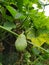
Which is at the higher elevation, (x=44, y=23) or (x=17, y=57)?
(x=44, y=23)

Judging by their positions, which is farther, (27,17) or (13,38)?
(13,38)

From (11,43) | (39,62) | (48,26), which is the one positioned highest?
(48,26)

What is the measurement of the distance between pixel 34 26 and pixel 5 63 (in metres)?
0.21

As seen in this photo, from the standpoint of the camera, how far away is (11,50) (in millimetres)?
937

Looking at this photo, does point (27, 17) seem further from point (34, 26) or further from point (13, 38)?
point (13, 38)

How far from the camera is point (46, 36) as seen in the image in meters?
0.96

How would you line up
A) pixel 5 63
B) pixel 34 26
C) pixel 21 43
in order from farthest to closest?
pixel 5 63 → pixel 34 26 → pixel 21 43

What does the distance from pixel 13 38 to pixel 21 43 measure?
0.81ft

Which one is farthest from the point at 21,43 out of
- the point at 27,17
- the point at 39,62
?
the point at 39,62

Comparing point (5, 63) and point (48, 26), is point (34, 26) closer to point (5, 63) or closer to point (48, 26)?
point (48, 26)

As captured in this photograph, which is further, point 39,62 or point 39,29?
point 39,62

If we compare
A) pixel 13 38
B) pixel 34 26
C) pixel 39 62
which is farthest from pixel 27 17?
pixel 39 62

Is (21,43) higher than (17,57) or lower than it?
higher

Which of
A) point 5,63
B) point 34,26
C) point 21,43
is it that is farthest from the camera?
point 5,63
